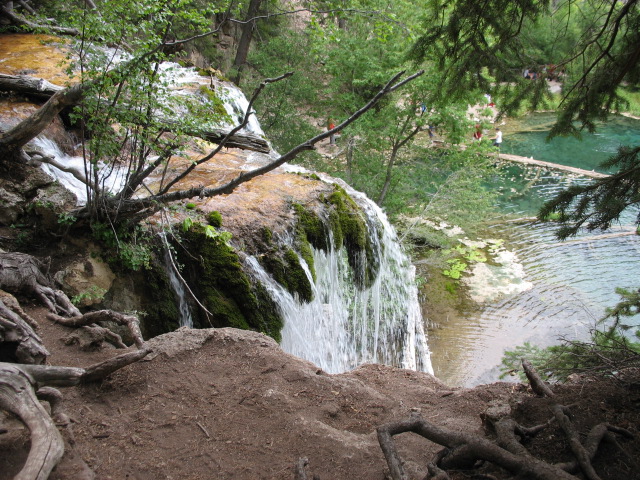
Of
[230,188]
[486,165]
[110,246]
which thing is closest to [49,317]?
[110,246]

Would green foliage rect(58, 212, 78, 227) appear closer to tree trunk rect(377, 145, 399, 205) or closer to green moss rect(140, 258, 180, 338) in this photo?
green moss rect(140, 258, 180, 338)

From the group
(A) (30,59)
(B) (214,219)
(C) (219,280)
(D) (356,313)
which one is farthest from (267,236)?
(A) (30,59)

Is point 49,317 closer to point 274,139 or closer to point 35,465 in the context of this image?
point 35,465

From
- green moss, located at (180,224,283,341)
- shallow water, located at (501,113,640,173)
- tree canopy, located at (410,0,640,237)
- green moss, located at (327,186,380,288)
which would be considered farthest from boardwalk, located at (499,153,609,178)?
green moss, located at (180,224,283,341)

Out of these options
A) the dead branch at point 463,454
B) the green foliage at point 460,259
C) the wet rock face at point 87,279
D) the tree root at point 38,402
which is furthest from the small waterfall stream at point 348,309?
the dead branch at point 463,454

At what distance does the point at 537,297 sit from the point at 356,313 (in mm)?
6032

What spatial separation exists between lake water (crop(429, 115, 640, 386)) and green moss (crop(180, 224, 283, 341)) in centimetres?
518

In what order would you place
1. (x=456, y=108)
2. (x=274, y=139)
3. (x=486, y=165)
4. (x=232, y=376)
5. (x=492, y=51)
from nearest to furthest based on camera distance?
(x=232, y=376), (x=492, y=51), (x=456, y=108), (x=486, y=165), (x=274, y=139)

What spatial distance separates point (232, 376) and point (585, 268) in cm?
1190

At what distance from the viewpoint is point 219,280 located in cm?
557

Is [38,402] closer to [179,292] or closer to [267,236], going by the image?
[179,292]

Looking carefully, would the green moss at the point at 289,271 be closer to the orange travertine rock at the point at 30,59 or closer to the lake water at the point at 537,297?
the lake water at the point at 537,297

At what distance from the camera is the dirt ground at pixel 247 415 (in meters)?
2.78

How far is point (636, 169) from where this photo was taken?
412cm
